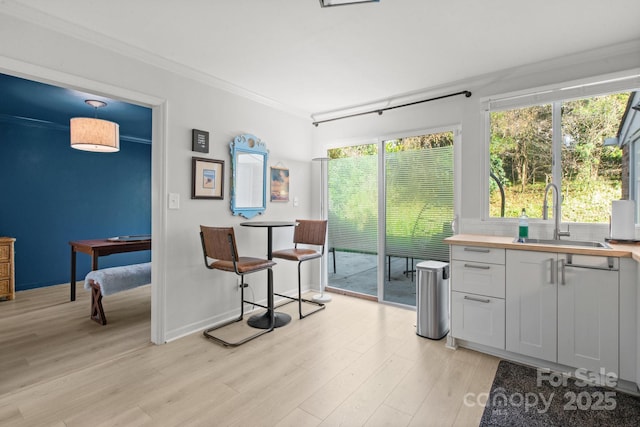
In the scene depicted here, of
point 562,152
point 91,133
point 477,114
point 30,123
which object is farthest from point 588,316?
point 30,123

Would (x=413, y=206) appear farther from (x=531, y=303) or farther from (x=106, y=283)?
(x=106, y=283)

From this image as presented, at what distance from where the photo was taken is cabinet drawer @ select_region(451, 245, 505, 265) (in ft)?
7.86

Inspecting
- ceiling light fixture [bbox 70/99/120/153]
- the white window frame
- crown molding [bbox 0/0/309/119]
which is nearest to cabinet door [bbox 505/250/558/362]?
the white window frame

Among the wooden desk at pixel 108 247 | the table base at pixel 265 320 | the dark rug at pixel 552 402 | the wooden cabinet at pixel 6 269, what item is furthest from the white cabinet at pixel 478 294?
the wooden cabinet at pixel 6 269

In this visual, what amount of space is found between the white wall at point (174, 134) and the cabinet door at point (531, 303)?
2.45 meters

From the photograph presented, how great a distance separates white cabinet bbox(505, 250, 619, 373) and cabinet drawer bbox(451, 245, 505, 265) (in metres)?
0.06

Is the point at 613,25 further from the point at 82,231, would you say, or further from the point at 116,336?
the point at 82,231

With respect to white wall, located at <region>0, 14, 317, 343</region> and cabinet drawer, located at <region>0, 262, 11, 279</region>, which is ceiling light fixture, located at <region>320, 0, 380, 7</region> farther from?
cabinet drawer, located at <region>0, 262, 11, 279</region>

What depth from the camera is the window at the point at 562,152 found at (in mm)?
2545

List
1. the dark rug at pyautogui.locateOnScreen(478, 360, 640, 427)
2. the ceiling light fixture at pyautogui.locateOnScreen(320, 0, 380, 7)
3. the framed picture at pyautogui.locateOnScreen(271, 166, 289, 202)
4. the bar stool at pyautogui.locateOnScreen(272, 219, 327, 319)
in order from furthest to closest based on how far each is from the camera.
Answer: the framed picture at pyautogui.locateOnScreen(271, 166, 289, 202), the bar stool at pyautogui.locateOnScreen(272, 219, 327, 319), the ceiling light fixture at pyautogui.locateOnScreen(320, 0, 380, 7), the dark rug at pyautogui.locateOnScreen(478, 360, 640, 427)

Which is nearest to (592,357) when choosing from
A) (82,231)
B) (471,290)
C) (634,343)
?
(634,343)

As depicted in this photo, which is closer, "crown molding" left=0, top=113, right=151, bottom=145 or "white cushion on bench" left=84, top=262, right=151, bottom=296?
"white cushion on bench" left=84, top=262, right=151, bottom=296

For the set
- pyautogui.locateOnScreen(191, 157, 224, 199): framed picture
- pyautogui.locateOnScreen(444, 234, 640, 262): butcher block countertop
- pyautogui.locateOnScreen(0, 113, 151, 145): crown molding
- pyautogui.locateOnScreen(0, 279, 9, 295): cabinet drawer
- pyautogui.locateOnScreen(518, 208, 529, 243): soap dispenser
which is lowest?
pyautogui.locateOnScreen(0, 279, 9, 295): cabinet drawer

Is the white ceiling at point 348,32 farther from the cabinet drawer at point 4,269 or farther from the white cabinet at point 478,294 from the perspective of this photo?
the cabinet drawer at point 4,269
